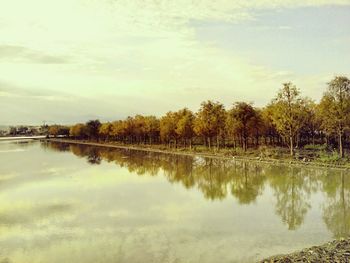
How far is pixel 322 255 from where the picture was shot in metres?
18.0

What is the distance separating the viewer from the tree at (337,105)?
182 ft

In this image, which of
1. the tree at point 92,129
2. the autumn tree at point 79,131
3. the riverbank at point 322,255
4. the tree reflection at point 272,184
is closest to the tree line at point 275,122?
the tree reflection at point 272,184

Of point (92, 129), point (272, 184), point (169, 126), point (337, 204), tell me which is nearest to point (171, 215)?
point (337, 204)

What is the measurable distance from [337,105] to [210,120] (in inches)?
1059

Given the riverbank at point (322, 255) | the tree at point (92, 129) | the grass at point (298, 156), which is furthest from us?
the tree at point (92, 129)

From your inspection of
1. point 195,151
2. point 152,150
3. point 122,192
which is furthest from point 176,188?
point 152,150

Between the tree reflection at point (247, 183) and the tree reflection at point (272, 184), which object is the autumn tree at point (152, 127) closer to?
the tree reflection at point (272, 184)

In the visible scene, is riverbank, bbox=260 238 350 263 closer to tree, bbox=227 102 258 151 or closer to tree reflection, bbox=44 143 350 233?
tree reflection, bbox=44 143 350 233

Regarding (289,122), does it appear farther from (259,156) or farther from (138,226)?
(138,226)

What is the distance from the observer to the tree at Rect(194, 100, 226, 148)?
77.1 m

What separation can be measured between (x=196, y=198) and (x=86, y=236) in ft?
43.3

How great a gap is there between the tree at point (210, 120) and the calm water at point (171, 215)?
28181mm

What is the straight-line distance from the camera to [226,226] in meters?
24.6

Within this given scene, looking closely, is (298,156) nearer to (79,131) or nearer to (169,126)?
(169,126)
